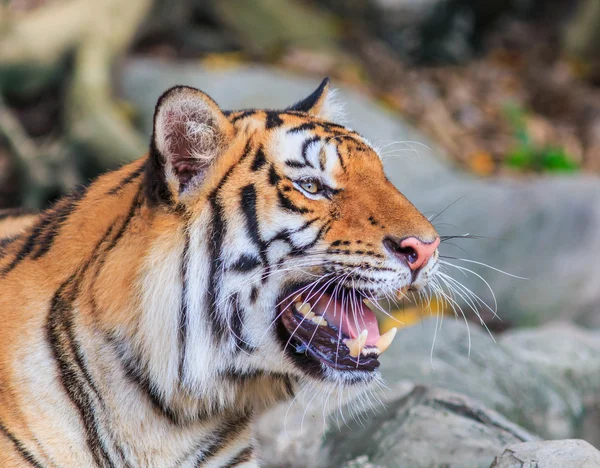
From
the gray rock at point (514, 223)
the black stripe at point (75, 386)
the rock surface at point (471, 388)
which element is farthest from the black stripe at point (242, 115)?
the gray rock at point (514, 223)

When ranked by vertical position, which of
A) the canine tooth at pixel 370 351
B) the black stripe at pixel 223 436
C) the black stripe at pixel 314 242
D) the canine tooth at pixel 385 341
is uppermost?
the black stripe at pixel 314 242

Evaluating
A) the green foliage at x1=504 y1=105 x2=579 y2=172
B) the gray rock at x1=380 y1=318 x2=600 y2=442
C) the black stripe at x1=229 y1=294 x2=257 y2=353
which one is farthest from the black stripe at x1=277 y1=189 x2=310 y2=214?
the green foliage at x1=504 y1=105 x2=579 y2=172

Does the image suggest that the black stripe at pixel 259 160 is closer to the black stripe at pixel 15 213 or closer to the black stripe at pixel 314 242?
the black stripe at pixel 314 242

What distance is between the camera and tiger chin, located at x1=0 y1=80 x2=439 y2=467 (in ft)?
5.74

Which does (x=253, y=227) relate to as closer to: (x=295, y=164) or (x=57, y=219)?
(x=295, y=164)

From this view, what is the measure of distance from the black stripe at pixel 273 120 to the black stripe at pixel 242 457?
0.83 metres

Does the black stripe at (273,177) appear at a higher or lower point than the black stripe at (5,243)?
lower

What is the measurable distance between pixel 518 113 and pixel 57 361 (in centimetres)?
563

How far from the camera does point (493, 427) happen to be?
2322 millimetres

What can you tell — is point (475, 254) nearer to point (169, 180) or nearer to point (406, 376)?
point (406, 376)

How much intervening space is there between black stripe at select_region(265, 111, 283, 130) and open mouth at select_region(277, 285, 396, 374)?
405 millimetres

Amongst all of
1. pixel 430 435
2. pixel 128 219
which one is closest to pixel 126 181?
pixel 128 219

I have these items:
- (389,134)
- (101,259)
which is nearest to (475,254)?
(389,134)

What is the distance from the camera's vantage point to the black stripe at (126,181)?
1.94 m
